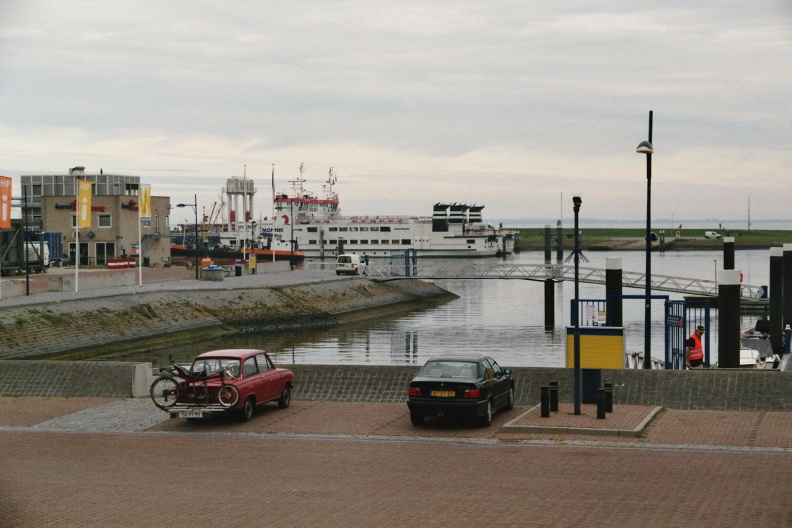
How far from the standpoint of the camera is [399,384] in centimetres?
2036

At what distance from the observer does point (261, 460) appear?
14.8 meters

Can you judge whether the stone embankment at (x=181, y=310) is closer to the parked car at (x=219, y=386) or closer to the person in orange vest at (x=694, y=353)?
the parked car at (x=219, y=386)

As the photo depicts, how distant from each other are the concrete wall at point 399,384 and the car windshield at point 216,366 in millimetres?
2781

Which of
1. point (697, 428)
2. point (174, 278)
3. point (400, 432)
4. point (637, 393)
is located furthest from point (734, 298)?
point (174, 278)

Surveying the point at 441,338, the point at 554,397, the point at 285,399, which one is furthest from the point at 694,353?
the point at 441,338

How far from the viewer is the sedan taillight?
16.9m

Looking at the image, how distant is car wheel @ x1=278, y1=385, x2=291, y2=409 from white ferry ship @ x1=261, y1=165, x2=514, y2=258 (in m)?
118

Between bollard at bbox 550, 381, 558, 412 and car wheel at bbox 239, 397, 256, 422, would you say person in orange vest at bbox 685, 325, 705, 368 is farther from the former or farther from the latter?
car wheel at bbox 239, 397, 256, 422

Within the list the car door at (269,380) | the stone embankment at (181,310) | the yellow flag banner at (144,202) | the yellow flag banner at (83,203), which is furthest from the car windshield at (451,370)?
the yellow flag banner at (144,202)

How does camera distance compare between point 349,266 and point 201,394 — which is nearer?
point 201,394

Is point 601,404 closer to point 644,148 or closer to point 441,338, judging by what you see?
point 644,148

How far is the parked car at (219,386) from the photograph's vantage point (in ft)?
57.7

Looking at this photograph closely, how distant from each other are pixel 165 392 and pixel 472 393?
221 inches

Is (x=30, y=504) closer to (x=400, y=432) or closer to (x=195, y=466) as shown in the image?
(x=195, y=466)
